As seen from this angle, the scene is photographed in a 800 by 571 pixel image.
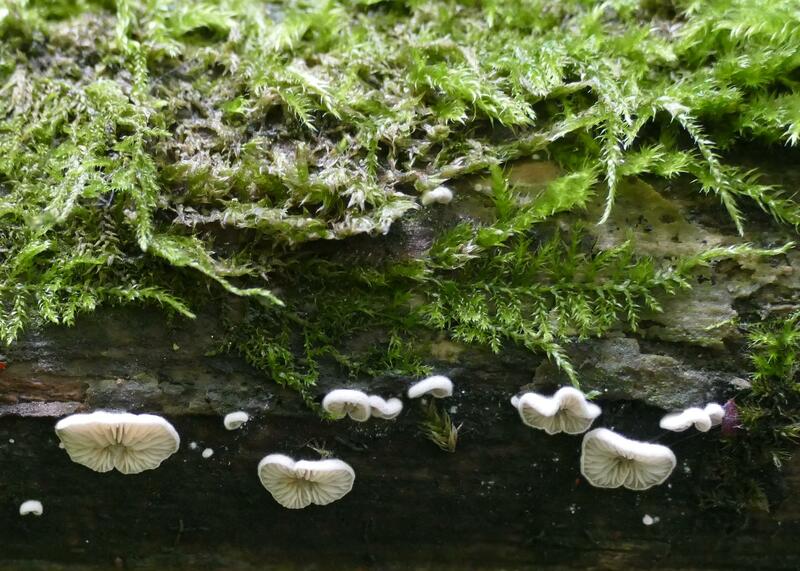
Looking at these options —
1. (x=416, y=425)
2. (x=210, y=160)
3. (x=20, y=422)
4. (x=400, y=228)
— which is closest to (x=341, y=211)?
(x=400, y=228)

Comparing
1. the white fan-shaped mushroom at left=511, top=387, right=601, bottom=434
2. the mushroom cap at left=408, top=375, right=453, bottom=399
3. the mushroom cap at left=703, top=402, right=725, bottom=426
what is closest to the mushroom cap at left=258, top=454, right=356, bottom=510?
the mushroom cap at left=408, top=375, right=453, bottom=399

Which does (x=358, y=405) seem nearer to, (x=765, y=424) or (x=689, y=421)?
(x=689, y=421)

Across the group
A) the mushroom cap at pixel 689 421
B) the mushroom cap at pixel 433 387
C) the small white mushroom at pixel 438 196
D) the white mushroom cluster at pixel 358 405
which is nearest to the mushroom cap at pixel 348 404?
the white mushroom cluster at pixel 358 405

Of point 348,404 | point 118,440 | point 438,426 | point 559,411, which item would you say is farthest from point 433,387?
point 118,440

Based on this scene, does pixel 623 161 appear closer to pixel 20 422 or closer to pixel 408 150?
pixel 408 150

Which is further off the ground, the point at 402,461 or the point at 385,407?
the point at 385,407

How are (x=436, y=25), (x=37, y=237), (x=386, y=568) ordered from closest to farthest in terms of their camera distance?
1. (x=37, y=237)
2. (x=386, y=568)
3. (x=436, y=25)

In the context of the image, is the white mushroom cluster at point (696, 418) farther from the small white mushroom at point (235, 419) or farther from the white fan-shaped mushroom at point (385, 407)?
the small white mushroom at point (235, 419)

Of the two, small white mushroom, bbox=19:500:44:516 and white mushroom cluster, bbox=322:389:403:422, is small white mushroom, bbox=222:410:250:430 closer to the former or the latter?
white mushroom cluster, bbox=322:389:403:422
